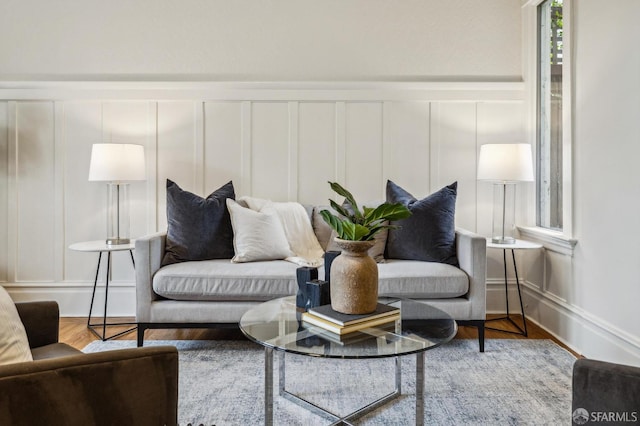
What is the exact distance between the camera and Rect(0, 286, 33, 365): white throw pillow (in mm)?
1143

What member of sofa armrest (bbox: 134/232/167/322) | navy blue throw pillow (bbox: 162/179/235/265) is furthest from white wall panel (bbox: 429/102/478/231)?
sofa armrest (bbox: 134/232/167/322)

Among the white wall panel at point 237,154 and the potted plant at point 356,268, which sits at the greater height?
the white wall panel at point 237,154

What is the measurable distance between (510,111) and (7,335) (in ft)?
11.5

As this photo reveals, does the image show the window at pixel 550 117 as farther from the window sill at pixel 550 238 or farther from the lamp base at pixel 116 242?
the lamp base at pixel 116 242

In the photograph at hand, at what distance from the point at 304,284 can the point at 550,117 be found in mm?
2374

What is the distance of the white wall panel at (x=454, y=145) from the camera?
3570mm

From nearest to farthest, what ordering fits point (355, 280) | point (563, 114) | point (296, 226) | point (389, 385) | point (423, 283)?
1. point (355, 280)
2. point (389, 385)
3. point (423, 283)
4. point (563, 114)
5. point (296, 226)

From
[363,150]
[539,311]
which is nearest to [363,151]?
[363,150]

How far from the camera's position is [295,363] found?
Result: 2473mm

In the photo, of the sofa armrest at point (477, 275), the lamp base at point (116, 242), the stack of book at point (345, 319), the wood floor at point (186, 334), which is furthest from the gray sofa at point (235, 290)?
the stack of book at point (345, 319)

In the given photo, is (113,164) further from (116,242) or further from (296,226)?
(296,226)

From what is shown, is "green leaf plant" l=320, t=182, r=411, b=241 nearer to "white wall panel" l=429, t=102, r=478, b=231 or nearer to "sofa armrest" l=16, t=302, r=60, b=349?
"sofa armrest" l=16, t=302, r=60, b=349

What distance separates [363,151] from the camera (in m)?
3.58

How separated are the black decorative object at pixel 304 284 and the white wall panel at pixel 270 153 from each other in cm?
163
